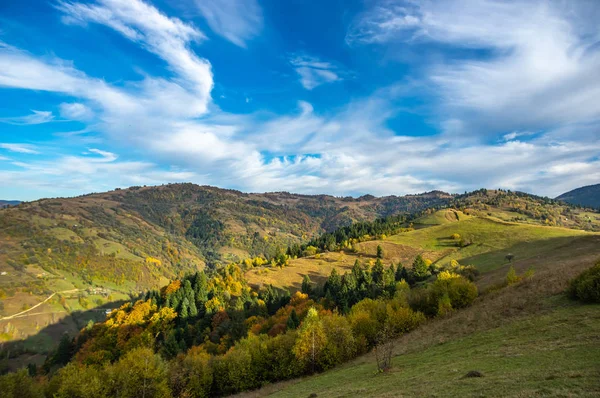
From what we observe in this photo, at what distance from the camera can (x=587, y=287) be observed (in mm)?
40375

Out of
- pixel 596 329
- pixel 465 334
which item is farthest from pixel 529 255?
pixel 596 329

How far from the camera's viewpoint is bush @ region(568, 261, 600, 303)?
1549 inches

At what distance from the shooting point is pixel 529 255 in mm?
107250

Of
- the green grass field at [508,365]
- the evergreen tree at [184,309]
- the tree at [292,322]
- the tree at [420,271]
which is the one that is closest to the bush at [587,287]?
the green grass field at [508,365]

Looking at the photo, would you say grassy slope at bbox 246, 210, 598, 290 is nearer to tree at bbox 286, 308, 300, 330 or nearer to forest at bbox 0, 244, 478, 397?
forest at bbox 0, 244, 478, 397

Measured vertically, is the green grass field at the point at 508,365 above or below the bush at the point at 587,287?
below

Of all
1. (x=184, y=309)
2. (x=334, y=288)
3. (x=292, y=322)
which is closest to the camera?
(x=292, y=322)

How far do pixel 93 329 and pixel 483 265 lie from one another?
16269 cm

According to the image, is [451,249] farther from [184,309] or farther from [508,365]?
[508,365]

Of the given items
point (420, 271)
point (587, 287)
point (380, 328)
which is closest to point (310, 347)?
point (380, 328)

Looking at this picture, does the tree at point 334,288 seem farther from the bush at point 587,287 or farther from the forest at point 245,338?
the bush at point 587,287

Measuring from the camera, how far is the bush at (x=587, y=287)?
39344mm

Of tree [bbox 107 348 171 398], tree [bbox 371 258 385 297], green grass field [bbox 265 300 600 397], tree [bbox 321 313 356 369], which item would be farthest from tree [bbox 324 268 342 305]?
green grass field [bbox 265 300 600 397]

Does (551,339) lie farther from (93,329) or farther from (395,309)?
(93,329)
